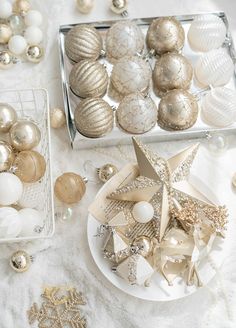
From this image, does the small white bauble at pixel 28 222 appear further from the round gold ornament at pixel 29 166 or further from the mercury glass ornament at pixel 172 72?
the mercury glass ornament at pixel 172 72

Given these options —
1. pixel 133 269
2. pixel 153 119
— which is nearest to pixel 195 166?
pixel 153 119

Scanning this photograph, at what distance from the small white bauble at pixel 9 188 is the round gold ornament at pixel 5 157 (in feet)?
0.08

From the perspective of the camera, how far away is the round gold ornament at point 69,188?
0.93m

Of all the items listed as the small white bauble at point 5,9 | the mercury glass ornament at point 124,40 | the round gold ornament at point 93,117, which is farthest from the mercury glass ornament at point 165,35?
the small white bauble at point 5,9

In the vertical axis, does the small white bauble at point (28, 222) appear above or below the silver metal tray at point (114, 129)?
below

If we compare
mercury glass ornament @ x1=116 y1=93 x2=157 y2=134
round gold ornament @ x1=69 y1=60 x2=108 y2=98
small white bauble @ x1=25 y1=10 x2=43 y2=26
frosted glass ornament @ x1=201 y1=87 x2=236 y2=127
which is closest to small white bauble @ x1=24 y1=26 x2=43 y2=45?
small white bauble @ x1=25 y1=10 x2=43 y2=26

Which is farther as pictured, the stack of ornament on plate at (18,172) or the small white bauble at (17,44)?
the small white bauble at (17,44)

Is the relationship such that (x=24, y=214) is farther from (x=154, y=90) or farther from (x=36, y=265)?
(x=154, y=90)

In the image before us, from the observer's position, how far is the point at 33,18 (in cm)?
106

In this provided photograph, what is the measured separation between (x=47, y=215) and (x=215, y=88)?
14.7 inches

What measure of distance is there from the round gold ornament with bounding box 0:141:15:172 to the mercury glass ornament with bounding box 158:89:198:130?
0.27 meters

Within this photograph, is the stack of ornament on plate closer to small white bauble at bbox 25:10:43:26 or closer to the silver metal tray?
the silver metal tray

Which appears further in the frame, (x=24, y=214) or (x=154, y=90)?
(x=154, y=90)

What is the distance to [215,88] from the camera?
1.00 metres
